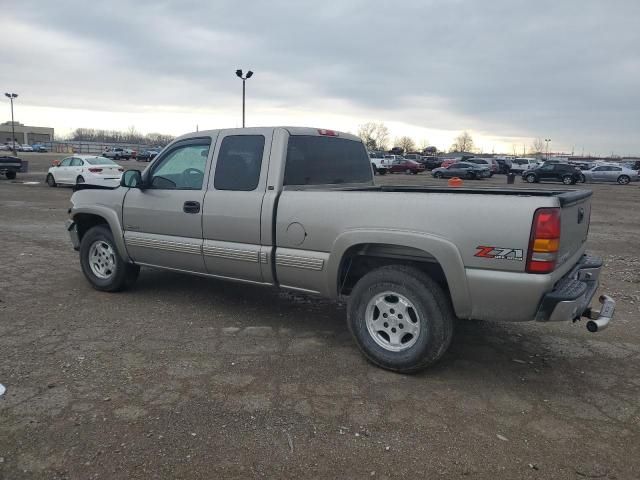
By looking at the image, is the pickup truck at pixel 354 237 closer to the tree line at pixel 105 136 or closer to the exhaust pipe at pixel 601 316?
the exhaust pipe at pixel 601 316

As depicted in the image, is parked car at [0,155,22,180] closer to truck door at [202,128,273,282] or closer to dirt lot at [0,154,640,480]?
dirt lot at [0,154,640,480]

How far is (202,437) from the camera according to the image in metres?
3.05

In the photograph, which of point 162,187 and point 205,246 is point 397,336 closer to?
point 205,246

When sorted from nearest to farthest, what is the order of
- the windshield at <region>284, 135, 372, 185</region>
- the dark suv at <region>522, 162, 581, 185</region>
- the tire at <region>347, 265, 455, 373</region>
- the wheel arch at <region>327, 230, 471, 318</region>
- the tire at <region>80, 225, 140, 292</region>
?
1. the wheel arch at <region>327, 230, 471, 318</region>
2. the tire at <region>347, 265, 455, 373</region>
3. the windshield at <region>284, 135, 372, 185</region>
4. the tire at <region>80, 225, 140, 292</region>
5. the dark suv at <region>522, 162, 581, 185</region>

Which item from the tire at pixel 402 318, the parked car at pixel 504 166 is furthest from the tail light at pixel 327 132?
the parked car at pixel 504 166

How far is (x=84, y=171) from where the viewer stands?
20.7 meters

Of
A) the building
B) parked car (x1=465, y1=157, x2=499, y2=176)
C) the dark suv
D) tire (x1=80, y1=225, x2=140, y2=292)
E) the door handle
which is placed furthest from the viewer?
the building

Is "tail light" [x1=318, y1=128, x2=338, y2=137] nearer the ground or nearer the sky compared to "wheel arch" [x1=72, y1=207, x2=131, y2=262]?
nearer the sky

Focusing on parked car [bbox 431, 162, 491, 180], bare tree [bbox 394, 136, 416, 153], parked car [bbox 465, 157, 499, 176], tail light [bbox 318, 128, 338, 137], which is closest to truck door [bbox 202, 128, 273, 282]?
tail light [bbox 318, 128, 338, 137]

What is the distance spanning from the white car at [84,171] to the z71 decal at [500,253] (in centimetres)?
1870

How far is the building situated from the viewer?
13262cm

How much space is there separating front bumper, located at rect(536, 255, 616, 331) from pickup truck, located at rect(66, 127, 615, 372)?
0.01m

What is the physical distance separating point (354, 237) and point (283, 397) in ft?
4.28

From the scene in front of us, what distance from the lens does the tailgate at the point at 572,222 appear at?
352 cm
